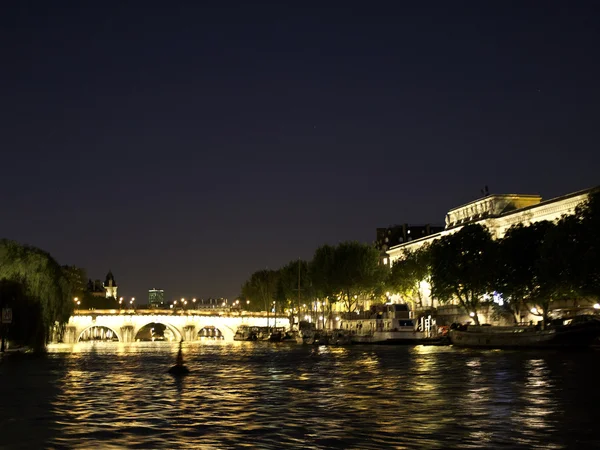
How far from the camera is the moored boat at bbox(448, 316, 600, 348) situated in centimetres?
9031

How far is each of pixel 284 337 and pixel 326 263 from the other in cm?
1720

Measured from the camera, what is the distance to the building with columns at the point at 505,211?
140375 mm

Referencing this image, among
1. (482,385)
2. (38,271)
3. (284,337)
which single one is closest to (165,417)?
(482,385)

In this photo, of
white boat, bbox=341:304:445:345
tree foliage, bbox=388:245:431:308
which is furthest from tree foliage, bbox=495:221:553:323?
tree foliage, bbox=388:245:431:308

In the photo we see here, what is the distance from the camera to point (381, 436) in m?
27.9

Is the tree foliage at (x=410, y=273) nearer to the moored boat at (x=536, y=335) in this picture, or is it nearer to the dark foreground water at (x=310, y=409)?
the moored boat at (x=536, y=335)

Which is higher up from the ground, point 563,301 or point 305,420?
point 563,301

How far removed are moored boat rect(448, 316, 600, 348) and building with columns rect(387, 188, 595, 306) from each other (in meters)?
33.9

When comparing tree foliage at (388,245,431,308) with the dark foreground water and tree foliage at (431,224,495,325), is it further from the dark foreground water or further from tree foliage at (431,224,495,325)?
the dark foreground water

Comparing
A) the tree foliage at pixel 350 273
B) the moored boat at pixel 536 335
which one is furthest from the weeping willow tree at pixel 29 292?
the tree foliage at pixel 350 273

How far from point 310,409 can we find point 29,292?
52.2 m

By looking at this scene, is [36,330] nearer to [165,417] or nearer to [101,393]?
[101,393]

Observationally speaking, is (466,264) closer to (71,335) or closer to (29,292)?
(29,292)

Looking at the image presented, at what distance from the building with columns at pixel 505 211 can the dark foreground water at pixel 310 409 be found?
82.4 meters
